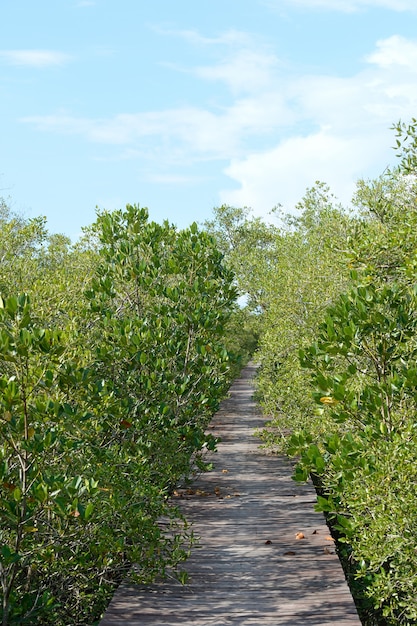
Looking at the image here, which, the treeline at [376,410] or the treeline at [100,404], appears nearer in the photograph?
the treeline at [100,404]

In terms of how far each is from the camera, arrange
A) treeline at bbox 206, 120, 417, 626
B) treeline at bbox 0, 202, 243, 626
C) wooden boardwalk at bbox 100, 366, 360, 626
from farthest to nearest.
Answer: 1. wooden boardwalk at bbox 100, 366, 360, 626
2. treeline at bbox 206, 120, 417, 626
3. treeline at bbox 0, 202, 243, 626

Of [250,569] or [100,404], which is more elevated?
[100,404]

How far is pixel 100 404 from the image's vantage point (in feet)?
23.4

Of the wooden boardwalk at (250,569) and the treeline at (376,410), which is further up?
the treeline at (376,410)

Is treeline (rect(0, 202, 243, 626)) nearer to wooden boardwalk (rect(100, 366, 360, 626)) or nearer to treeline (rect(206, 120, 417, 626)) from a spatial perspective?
wooden boardwalk (rect(100, 366, 360, 626))

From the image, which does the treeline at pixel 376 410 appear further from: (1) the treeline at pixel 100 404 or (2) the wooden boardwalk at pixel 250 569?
(1) the treeline at pixel 100 404

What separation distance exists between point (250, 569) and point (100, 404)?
6.98 ft

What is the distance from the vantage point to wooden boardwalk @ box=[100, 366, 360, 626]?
6297mm

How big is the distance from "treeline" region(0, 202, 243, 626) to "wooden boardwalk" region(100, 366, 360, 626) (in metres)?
0.26

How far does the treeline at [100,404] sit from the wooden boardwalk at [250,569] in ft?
0.86

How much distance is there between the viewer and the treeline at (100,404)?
518 centimetres

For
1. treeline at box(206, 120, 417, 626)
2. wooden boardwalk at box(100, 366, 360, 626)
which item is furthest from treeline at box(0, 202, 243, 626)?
treeline at box(206, 120, 417, 626)

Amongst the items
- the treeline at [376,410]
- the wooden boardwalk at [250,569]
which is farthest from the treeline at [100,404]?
the treeline at [376,410]

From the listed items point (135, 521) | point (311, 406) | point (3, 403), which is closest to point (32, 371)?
point (3, 403)
